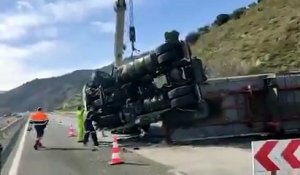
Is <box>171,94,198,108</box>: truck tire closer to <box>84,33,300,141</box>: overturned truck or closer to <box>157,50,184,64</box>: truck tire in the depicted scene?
<box>84,33,300,141</box>: overturned truck

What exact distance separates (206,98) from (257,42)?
37964 mm

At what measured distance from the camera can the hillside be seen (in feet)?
163

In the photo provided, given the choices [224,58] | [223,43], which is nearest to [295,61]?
[224,58]

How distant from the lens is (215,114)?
2077 centimetres

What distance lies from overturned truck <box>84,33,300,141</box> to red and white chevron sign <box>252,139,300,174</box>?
11.5 meters

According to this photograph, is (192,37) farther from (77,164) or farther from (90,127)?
(77,164)

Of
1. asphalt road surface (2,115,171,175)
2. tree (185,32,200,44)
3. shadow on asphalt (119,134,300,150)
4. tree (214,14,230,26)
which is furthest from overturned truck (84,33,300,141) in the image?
tree (185,32,200,44)

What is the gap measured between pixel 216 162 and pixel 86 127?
940cm

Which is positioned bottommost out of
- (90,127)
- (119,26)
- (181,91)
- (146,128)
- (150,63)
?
(90,127)

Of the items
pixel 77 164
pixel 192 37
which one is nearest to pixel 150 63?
pixel 77 164

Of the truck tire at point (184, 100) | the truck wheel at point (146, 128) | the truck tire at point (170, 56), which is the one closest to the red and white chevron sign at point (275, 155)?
the truck tire at point (184, 100)

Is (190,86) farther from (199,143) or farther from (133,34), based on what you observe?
(133,34)

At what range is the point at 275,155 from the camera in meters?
8.40

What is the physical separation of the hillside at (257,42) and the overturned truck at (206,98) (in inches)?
995
